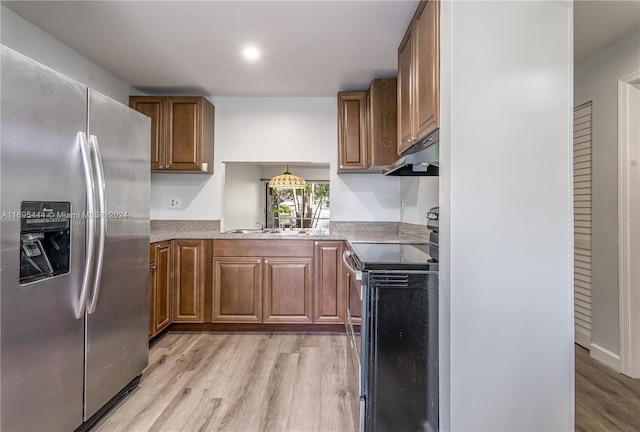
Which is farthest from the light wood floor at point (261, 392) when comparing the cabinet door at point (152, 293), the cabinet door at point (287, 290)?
the cabinet door at point (287, 290)

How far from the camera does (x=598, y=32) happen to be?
7.07ft

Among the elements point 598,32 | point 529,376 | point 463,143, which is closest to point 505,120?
point 463,143

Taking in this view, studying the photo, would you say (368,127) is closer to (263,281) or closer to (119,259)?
(263,281)

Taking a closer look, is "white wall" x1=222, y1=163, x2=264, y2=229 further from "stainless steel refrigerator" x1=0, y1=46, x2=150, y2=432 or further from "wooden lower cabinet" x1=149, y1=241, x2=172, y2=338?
"stainless steel refrigerator" x1=0, y1=46, x2=150, y2=432

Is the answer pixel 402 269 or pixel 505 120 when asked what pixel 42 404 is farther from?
pixel 505 120

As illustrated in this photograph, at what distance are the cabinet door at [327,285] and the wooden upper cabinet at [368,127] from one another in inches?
31.5

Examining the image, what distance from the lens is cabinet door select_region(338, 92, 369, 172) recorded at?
3.03m

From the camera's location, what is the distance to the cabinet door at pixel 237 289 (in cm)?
293

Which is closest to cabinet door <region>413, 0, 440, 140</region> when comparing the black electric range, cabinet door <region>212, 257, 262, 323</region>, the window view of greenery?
the black electric range

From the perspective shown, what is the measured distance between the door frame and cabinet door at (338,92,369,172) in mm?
1854

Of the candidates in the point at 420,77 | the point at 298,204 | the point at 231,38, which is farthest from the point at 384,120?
the point at 298,204

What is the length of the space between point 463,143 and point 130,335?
2.02 m

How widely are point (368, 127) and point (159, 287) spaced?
2271 mm

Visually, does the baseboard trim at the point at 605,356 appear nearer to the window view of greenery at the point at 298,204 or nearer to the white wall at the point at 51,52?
the window view of greenery at the point at 298,204
